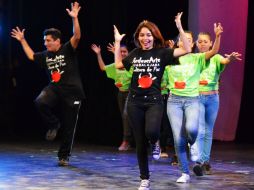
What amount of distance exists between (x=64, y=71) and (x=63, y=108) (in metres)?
0.46

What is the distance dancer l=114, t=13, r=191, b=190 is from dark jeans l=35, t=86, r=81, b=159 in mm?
1909

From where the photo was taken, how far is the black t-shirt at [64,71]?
7.34 metres

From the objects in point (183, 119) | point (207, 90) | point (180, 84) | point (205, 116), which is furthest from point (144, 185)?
point (207, 90)

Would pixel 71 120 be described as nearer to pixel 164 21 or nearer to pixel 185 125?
pixel 185 125

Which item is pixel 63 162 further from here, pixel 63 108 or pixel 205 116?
pixel 205 116

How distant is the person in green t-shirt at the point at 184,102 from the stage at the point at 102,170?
1.33ft

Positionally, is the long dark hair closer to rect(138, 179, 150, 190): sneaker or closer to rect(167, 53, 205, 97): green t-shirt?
rect(167, 53, 205, 97): green t-shirt

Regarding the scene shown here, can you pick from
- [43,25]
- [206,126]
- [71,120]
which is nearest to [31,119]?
[43,25]

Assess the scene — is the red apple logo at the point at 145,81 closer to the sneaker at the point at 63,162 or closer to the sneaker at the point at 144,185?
the sneaker at the point at 144,185

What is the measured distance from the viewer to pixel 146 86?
18.1 feet

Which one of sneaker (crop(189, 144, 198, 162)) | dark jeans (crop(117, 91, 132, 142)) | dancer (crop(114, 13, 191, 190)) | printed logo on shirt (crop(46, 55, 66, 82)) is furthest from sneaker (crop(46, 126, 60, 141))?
dark jeans (crop(117, 91, 132, 142))

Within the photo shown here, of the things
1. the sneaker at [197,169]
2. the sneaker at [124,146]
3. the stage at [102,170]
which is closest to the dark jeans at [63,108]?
the stage at [102,170]

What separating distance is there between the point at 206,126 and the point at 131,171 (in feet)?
3.27

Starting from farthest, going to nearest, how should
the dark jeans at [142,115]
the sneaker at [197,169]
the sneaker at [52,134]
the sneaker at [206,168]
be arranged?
the sneaker at [52,134] → the sneaker at [206,168] → the sneaker at [197,169] → the dark jeans at [142,115]
